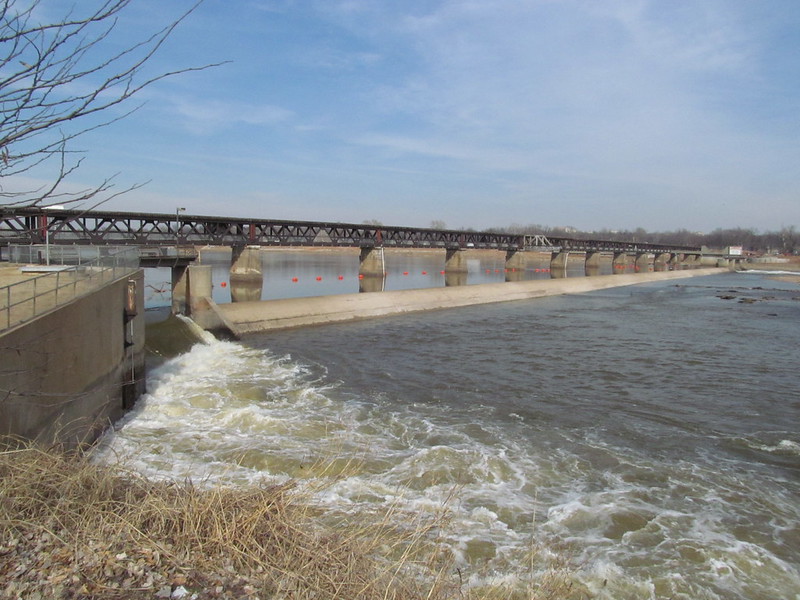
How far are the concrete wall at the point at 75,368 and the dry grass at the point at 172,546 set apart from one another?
2.35 m

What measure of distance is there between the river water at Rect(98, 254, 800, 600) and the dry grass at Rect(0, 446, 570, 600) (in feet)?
2.97

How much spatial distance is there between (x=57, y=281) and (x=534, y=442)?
9.71 metres

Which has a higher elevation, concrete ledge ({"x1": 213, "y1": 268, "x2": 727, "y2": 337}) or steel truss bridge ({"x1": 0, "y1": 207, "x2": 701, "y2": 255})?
steel truss bridge ({"x1": 0, "y1": 207, "x2": 701, "y2": 255})

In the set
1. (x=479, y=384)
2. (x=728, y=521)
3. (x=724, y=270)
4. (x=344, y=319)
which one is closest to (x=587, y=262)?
(x=724, y=270)

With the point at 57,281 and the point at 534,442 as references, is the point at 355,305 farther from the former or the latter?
the point at 57,281

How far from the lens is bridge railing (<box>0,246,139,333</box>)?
8523mm

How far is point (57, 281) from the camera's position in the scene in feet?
30.9

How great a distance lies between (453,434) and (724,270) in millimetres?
110429

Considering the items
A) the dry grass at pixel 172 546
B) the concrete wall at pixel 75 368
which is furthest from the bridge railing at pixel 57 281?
the dry grass at pixel 172 546

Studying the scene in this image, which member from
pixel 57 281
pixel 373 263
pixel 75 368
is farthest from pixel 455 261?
pixel 57 281

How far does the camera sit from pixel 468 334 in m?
25.9

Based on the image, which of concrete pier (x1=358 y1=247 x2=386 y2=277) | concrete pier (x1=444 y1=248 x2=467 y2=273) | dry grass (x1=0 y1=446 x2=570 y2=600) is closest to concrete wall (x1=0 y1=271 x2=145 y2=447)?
dry grass (x1=0 y1=446 x2=570 y2=600)

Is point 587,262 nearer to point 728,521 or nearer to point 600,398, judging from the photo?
point 600,398

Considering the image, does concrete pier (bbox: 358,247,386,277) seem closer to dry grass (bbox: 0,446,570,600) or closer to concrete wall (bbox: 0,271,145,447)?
concrete wall (bbox: 0,271,145,447)
